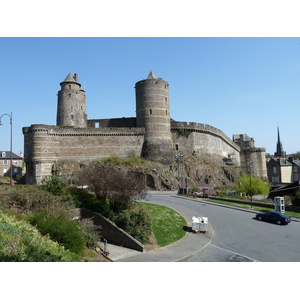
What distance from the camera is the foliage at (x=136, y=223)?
18203 millimetres

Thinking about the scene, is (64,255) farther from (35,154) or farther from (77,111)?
(77,111)

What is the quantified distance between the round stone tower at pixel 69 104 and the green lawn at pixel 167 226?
3083 cm

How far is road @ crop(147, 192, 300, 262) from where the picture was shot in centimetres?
1542

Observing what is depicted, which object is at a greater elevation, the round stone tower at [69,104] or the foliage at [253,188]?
the round stone tower at [69,104]

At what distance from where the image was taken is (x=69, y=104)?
163 feet

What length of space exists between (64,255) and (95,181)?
37.7 feet

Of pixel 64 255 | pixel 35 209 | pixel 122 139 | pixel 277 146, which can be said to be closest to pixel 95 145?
pixel 122 139

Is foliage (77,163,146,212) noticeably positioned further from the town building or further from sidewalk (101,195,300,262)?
the town building

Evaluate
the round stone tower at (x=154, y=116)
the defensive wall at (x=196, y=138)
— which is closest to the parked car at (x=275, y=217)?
the round stone tower at (x=154, y=116)

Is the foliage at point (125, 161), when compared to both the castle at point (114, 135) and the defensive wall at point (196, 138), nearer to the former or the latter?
the castle at point (114, 135)

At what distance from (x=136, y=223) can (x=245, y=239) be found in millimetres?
7527

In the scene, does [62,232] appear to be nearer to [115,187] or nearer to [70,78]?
[115,187]

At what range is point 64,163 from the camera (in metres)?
43.2

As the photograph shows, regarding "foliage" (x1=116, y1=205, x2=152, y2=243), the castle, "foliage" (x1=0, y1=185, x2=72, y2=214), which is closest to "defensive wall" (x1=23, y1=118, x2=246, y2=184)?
the castle
